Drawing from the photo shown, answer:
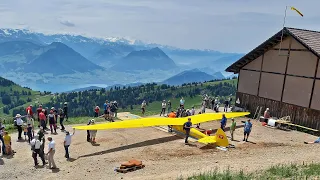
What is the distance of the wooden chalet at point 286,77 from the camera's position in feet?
83.3

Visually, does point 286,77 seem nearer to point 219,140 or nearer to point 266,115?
point 266,115

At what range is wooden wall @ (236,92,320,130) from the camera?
25453 mm

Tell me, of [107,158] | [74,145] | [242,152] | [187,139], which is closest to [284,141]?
[242,152]

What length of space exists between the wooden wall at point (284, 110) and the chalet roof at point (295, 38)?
4.08 meters

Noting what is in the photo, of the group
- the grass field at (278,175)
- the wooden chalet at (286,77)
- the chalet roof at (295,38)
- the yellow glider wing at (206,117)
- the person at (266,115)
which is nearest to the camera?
the grass field at (278,175)

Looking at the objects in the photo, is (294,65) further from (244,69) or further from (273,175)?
(273,175)

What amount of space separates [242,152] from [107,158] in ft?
29.4

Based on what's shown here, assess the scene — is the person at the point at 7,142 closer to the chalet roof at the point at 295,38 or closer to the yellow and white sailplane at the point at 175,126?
the yellow and white sailplane at the point at 175,126

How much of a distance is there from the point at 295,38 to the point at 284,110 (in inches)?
277

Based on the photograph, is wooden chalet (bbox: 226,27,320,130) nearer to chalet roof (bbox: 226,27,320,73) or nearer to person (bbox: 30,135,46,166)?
chalet roof (bbox: 226,27,320,73)

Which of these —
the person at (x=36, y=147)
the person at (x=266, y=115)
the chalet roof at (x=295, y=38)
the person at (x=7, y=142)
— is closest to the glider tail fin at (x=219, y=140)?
the person at (x=266, y=115)

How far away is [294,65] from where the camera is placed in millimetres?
27016

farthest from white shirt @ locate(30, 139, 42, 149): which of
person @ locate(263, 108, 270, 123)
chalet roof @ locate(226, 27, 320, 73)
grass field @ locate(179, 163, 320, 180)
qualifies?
chalet roof @ locate(226, 27, 320, 73)

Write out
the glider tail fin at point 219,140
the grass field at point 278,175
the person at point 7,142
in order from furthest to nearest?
the glider tail fin at point 219,140 → the person at point 7,142 → the grass field at point 278,175
